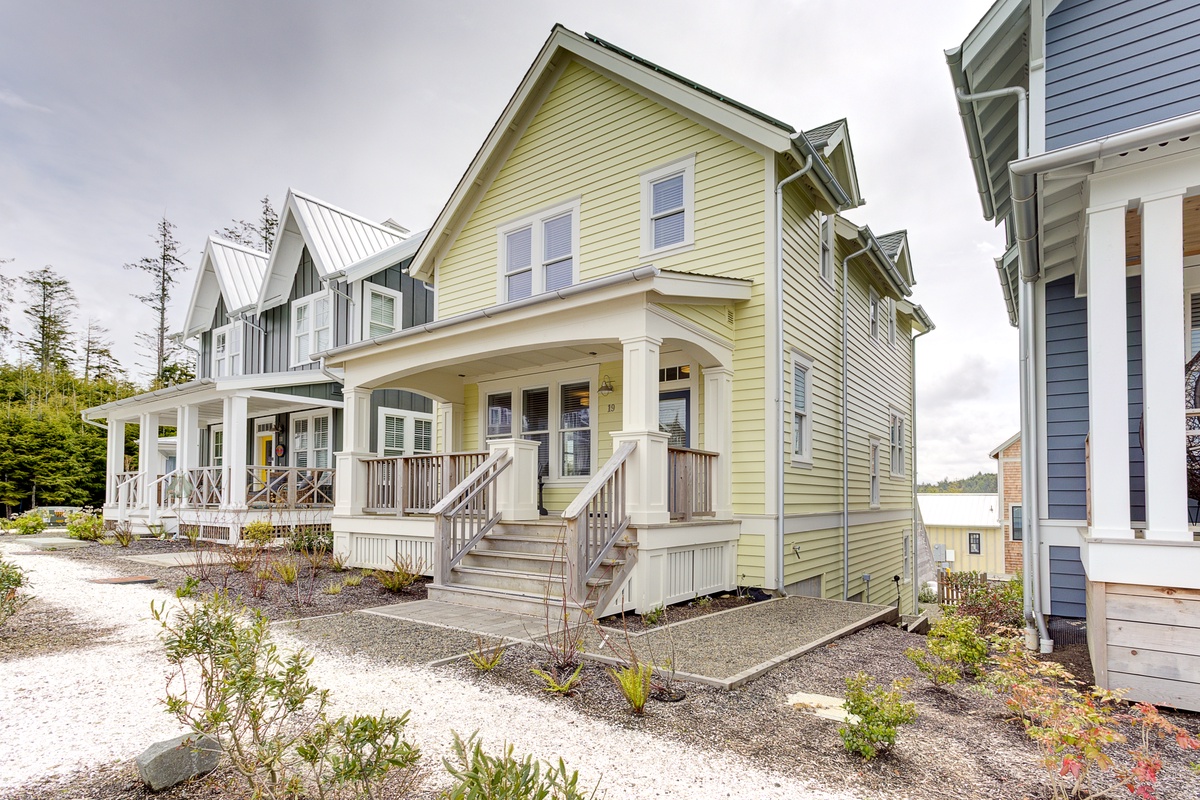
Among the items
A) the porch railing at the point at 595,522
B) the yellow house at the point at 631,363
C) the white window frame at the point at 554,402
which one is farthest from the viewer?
the white window frame at the point at 554,402

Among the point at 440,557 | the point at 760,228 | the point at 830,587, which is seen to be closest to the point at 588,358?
the point at 760,228

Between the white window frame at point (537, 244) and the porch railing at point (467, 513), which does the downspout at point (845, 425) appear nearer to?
the white window frame at point (537, 244)

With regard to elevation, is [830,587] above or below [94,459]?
below

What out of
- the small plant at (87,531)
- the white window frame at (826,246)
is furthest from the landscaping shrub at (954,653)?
the small plant at (87,531)

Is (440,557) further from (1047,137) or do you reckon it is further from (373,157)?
(373,157)

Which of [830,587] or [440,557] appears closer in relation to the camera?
[440,557]

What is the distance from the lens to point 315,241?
16.4 metres

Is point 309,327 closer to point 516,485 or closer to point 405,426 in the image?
point 405,426

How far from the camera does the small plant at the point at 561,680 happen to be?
15.1 ft

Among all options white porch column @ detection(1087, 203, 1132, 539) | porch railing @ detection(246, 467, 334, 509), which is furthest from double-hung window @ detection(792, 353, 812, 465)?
porch railing @ detection(246, 467, 334, 509)

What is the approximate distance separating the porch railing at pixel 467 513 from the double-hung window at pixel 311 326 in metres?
9.27

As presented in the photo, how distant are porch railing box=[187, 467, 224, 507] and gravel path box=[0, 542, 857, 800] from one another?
973 centimetres

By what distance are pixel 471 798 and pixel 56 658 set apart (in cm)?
535

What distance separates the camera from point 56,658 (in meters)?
5.62
